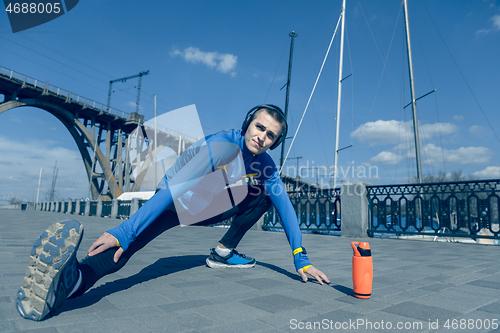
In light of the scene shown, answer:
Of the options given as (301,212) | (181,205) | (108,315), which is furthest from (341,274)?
(301,212)

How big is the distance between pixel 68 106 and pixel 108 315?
40444 mm

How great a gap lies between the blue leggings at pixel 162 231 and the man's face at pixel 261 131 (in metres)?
0.63

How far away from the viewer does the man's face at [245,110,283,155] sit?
95.9 inches

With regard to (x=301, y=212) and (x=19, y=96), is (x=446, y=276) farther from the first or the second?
(x=19, y=96)

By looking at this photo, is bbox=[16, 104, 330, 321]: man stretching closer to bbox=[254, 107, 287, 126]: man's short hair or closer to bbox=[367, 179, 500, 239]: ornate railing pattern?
bbox=[254, 107, 287, 126]: man's short hair

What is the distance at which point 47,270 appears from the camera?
4.71ft

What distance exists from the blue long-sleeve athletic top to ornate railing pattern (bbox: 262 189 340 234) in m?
6.68

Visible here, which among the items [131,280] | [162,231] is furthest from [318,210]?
[162,231]

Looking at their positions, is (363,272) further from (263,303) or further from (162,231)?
(162,231)

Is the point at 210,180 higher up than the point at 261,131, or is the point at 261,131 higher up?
the point at 261,131

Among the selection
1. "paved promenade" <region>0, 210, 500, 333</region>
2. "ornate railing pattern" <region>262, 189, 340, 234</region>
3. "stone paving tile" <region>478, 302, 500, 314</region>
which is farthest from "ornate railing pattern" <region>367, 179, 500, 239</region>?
"stone paving tile" <region>478, 302, 500, 314</region>

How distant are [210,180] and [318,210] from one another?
7758 mm

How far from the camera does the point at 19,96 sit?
1206 inches

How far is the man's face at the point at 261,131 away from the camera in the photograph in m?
2.44
